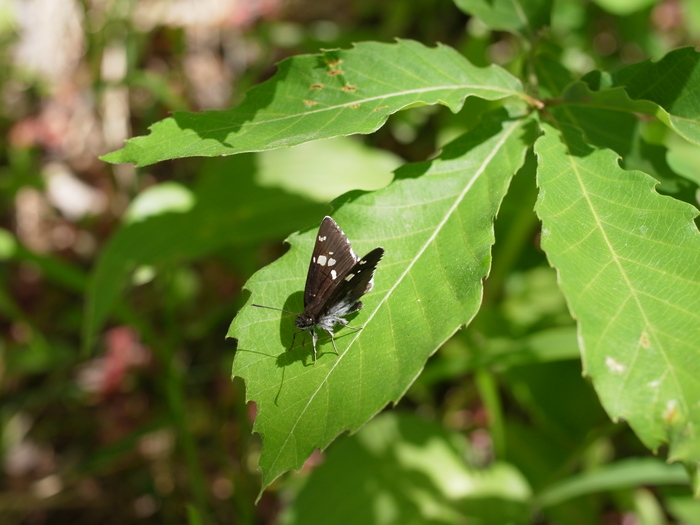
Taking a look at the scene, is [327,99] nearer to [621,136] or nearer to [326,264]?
[326,264]

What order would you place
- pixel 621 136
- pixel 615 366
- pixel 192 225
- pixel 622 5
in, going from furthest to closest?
pixel 622 5 < pixel 192 225 < pixel 621 136 < pixel 615 366

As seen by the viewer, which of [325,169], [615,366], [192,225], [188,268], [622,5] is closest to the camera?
[615,366]

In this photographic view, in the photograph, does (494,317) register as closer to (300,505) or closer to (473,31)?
(300,505)

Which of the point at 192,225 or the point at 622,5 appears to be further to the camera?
the point at 622,5

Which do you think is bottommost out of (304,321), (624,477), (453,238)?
(624,477)

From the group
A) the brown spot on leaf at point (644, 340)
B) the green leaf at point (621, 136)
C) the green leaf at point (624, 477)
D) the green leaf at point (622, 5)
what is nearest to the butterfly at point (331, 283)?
the brown spot on leaf at point (644, 340)

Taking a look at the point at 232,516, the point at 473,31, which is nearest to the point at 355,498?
the point at 232,516

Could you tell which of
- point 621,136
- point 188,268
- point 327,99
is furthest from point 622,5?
point 188,268

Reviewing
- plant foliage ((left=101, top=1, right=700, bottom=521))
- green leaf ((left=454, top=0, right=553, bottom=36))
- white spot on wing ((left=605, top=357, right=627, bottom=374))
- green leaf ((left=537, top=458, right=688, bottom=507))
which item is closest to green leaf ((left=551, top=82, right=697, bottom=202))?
plant foliage ((left=101, top=1, right=700, bottom=521))
